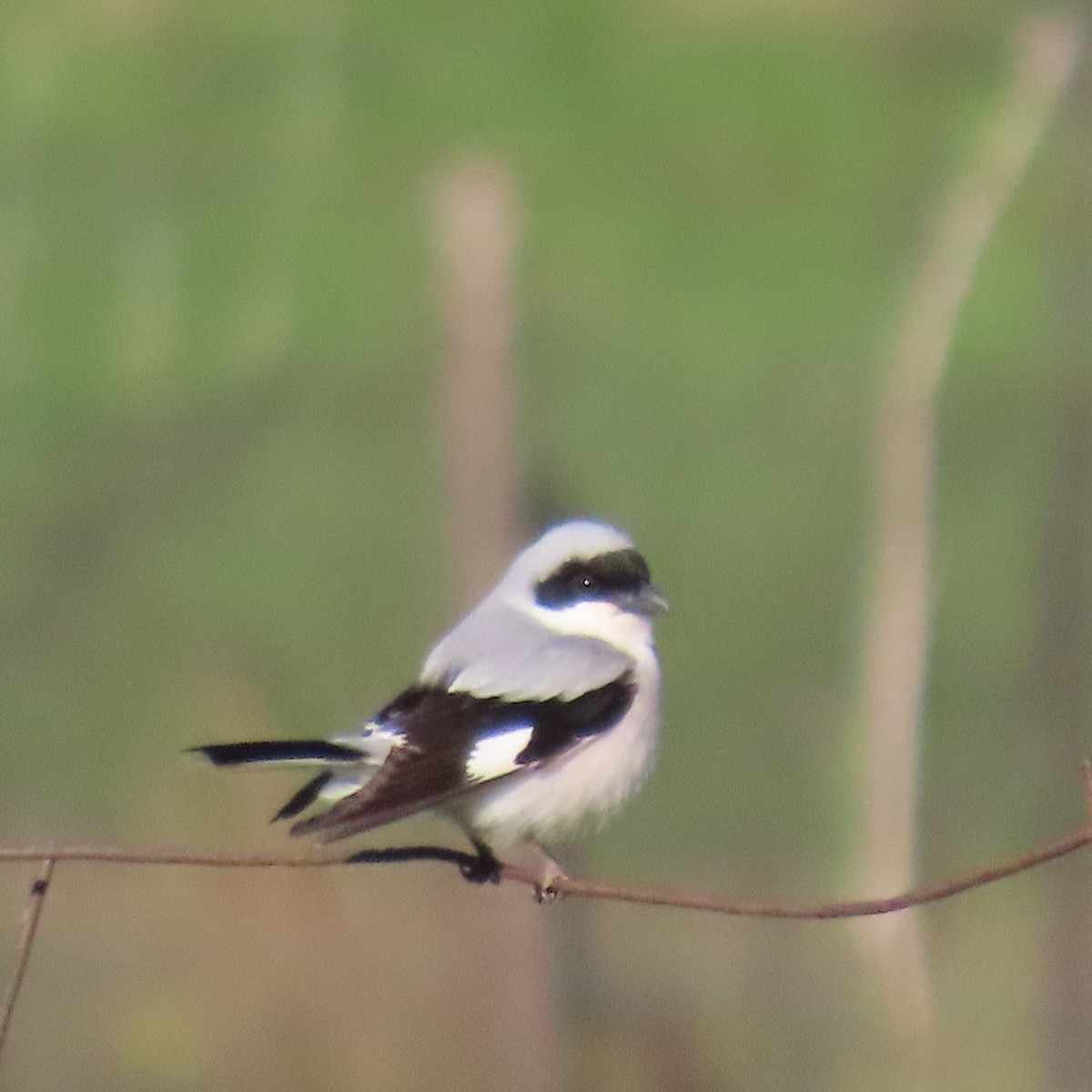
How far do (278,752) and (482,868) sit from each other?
1.16 ft

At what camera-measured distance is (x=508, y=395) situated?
7.45 ft

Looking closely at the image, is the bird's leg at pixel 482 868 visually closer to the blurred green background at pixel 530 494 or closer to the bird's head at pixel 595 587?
the bird's head at pixel 595 587

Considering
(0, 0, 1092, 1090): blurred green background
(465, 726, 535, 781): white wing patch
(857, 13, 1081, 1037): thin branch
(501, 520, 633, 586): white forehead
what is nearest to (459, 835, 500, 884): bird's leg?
(465, 726, 535, 781): white wing patch

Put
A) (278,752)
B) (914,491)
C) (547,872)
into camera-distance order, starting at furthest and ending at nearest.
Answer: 1. (914,491)
2. (547,872)
3. (278,752)

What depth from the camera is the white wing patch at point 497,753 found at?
1452 millimetres

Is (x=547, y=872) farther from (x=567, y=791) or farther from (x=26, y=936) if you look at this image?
(x=26, y=936)

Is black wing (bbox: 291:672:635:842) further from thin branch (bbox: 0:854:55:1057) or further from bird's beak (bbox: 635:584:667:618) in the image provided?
thin branch (bbox: 0:854:55:1057)

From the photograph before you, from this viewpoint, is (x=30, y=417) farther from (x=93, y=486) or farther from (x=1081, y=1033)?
(x=1081, y=1033)

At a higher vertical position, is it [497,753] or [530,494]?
[530,494]

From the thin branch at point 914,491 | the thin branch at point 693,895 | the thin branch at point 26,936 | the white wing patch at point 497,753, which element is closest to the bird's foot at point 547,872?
the white wing patch at point 497,753

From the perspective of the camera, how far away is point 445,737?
4.78 ft

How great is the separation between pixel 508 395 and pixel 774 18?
5.00 ft

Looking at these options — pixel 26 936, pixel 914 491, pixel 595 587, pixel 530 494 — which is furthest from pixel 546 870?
pixel 914 491

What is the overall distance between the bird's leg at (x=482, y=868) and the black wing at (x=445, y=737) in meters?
0.13
